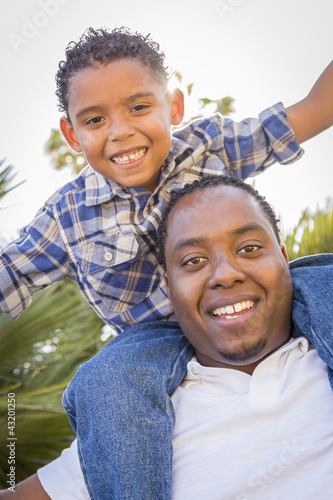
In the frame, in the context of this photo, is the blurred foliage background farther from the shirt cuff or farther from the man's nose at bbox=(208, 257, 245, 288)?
the man's nose at bbox=(208, 257, 245, 288)

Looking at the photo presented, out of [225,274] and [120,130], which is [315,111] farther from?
[225,274]

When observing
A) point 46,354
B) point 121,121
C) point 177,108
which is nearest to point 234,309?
point 121,121

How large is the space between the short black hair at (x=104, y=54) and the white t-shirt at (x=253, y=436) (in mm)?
1426

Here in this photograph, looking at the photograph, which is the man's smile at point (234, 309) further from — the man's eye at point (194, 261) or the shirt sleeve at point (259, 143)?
the shirt sleeve at point (259, 143)

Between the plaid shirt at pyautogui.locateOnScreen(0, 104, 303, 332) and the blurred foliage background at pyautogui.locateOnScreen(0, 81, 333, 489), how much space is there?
59cm

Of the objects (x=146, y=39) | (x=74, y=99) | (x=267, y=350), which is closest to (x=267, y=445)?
(x=267, y=350)

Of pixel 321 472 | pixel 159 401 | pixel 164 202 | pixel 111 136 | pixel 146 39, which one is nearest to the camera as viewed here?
pixel 321 472

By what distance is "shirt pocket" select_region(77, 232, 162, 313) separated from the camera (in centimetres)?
244

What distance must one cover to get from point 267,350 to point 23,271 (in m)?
1.15

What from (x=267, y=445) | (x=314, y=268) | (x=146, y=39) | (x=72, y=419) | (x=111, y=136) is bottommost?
(x=267, y=445)

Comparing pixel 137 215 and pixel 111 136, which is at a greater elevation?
pixel 111 136

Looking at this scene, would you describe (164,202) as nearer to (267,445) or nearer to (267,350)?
(267,350)

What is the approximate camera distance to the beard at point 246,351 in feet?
6.54

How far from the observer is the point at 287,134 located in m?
2.54
